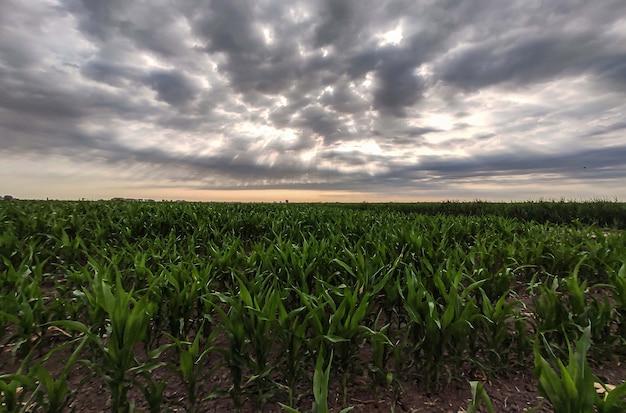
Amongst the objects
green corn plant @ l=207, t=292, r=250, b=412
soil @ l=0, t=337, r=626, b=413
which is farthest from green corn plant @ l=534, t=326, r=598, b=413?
green corn plant @ l=207, t=292, r=250, b=412

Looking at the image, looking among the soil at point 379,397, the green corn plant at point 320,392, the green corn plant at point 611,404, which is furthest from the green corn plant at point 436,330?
the green corn plant at point 320,392

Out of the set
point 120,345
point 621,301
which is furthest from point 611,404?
point 120,345

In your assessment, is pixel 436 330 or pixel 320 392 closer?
pixel 320 392

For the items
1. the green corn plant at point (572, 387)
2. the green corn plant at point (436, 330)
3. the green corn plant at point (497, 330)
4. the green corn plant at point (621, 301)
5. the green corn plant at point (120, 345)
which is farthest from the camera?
the green corn plant at point (621, 301)

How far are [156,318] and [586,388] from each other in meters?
2.62

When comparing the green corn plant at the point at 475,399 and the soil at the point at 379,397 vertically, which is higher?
the green corn plant at the point at 475,399

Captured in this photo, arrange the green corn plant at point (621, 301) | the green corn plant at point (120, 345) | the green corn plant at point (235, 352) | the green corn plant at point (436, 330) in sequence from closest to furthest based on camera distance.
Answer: the green corn plant at point (120, 345)
the green corn plant at point (235, 352)
the green corn plant at point (436, 330)
the green corn plant at point (621, 301)

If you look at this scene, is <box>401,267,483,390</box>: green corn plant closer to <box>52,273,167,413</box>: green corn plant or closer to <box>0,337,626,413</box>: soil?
<box>0,337,626,413</box>: soil

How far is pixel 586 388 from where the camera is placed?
4.28 feet

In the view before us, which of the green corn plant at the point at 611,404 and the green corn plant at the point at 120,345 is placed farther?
the green corn plant at the point at 120,345

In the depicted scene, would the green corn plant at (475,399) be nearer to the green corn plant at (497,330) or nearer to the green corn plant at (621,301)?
the green corn plant at (497,330)

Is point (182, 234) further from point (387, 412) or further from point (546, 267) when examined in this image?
point (546, 267)

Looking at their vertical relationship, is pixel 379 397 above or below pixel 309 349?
below

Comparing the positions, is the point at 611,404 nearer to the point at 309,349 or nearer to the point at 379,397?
the point at 379,397
